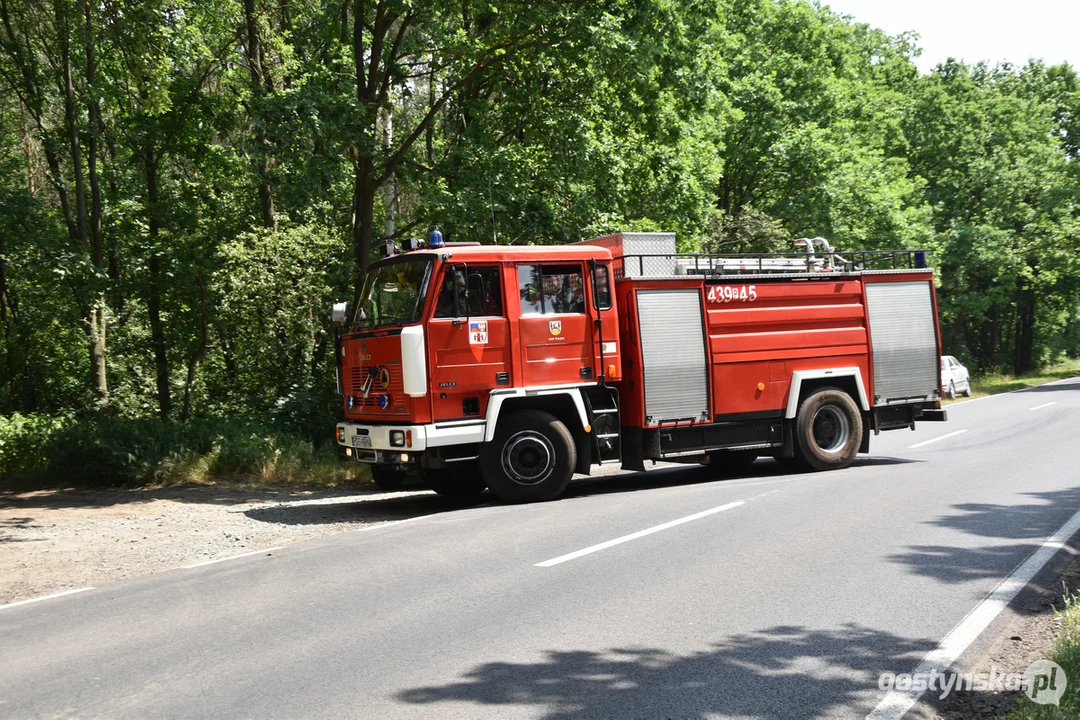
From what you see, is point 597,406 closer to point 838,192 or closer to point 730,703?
point 730,703

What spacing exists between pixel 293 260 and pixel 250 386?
9.30 feet

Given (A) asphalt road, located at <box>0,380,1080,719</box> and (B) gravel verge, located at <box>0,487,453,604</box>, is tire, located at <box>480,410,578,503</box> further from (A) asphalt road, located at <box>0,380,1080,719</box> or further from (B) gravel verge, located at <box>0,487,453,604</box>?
(B) gravel verge, located at <box>0,487,453,604</box>

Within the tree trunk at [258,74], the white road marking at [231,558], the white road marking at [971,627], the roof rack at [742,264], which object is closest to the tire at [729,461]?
the roof rack at [742,264]

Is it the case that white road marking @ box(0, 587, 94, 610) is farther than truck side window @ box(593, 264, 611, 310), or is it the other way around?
truck side window @ box(593, 264, 611, 310)

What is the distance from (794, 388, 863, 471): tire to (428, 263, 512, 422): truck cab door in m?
4.60

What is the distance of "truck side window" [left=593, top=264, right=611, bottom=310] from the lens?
1194 centimetres

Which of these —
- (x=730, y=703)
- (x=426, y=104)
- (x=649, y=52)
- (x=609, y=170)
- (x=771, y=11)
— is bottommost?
(x=730, y=703)

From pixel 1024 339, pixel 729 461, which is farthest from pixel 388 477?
pixel 1024 339

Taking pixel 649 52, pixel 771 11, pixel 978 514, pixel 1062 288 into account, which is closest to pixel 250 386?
pixel 649 52

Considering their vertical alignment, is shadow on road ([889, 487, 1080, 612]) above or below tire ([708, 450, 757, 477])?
below

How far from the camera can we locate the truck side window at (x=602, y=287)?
11938 millimetres

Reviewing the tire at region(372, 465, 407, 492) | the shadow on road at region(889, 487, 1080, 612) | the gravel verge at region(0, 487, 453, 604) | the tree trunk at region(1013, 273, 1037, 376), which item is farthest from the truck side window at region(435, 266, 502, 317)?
the tree trunk at region(1013, 273, 1037, 376)

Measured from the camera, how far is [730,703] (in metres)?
4.64

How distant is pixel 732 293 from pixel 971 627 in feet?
25.1
